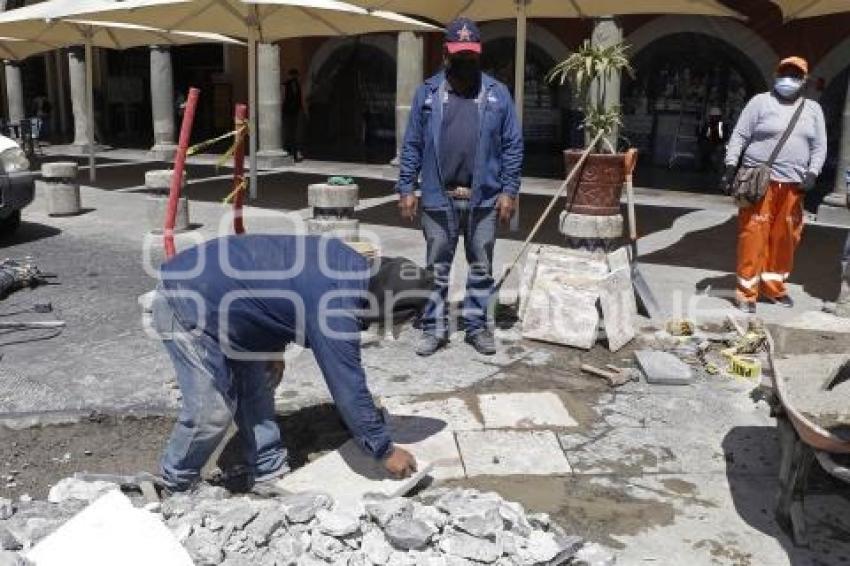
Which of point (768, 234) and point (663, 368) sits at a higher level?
point (768, 234)

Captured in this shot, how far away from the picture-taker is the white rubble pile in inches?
115

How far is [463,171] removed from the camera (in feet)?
17.5

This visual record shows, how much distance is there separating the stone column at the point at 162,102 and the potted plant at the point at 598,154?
1163cm

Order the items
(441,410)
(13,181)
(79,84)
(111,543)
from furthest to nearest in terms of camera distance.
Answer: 1. (79,84)
2. (13,181)
3. (441,410)
4. (111,543)

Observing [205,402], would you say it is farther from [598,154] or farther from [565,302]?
[598,154]

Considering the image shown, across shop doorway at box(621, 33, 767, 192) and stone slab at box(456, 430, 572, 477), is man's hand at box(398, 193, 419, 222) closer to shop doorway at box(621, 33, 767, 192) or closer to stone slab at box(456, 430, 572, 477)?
stone slab at box(456, 430, 572, 477)

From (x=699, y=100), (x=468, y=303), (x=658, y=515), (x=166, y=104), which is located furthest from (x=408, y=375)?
(x=166, y=104)

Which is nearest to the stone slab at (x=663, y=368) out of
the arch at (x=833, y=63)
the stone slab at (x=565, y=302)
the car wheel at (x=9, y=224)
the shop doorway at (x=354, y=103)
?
the stone slab at (x=565, y=302)

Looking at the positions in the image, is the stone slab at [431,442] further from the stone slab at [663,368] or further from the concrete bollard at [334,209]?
the concrete bollard at [334,209]

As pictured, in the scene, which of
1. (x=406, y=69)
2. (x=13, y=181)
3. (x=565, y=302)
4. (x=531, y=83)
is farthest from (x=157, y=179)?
(x=531, y=83)

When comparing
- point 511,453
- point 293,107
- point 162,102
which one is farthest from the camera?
point 293,107

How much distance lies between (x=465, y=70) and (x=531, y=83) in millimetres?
11922

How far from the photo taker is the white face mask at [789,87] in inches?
246

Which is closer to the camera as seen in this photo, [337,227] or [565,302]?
[565,302]
